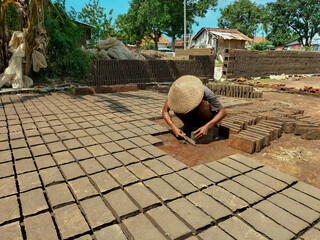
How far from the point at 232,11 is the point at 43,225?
50590 mm

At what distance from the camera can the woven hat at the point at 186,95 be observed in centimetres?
327

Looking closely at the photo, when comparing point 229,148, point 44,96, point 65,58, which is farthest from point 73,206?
point 65,58

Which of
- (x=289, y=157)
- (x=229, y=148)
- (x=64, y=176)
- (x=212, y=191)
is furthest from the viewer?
(x=229, y=148)

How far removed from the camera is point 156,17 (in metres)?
30.4

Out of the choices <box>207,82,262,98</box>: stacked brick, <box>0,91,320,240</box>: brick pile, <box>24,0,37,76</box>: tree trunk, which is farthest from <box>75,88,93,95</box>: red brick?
<box>207,82,262,98</box>: stacked brick

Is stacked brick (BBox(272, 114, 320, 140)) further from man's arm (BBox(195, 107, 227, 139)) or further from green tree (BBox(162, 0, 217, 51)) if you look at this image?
green tree (BBox(162, 0, 217, 51))

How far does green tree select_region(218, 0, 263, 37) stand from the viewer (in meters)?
43.2

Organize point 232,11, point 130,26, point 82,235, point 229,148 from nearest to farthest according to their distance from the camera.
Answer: point 82,235 < point 229,148 < point 130,26 < point 232,11

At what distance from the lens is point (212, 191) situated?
2271 millimetres

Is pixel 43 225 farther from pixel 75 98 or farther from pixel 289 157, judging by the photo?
pixel 75 98

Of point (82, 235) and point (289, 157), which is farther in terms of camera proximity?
point (289, 157)

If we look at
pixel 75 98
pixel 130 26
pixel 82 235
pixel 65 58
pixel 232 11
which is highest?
pixel 232 11

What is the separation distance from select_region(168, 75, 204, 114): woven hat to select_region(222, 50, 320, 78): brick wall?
30.4 ft

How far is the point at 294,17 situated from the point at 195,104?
4273 cm
